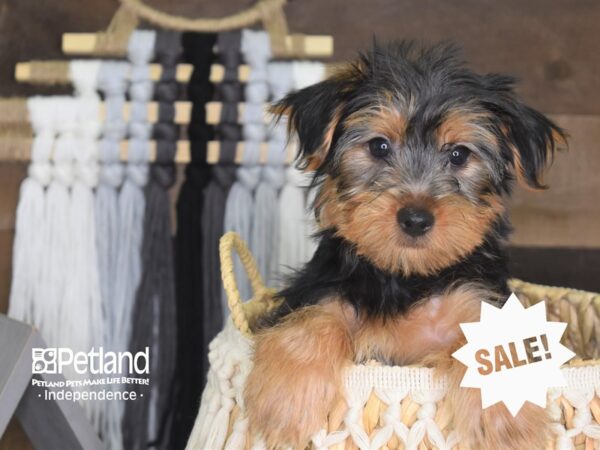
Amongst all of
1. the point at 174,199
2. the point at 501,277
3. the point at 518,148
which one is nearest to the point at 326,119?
the point at 518,148

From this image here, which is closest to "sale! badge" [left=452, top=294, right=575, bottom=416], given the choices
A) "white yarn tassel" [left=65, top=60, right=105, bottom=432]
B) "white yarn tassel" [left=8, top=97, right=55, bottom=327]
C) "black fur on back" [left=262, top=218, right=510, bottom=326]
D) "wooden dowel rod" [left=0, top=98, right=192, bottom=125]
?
"black fur on back" [left=262, top=218, right=510, bottom=326]

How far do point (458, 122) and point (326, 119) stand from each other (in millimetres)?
372

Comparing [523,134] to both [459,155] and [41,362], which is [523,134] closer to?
[459,155]

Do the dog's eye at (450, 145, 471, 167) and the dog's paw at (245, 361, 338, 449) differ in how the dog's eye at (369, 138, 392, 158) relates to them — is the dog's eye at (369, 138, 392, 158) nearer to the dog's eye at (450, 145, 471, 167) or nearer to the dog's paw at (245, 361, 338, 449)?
the dog's eye at (450, 145, 471, 167)

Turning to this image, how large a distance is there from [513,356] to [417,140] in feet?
Answer: 2.24

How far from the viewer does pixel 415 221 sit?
6.19 ft

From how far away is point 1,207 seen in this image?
322 cm

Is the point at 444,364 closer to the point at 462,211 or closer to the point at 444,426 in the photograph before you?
the point at 444,426

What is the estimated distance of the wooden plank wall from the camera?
3193mm

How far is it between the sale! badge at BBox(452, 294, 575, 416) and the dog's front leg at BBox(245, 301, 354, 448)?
301 millimetres

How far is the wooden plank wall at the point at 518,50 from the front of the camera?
319cm

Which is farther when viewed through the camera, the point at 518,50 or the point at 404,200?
the point at 518,50

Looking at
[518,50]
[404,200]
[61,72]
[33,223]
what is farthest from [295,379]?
[518,50]

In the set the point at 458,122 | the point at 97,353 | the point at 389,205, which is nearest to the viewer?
the point at 389,205
